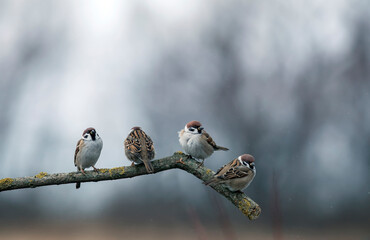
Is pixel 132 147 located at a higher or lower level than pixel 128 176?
higher

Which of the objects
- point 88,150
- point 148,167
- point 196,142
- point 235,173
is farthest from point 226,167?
point 88,150

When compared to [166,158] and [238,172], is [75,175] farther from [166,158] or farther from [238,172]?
[238,172]

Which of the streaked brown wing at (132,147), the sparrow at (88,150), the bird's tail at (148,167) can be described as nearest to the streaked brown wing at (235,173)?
the bird's tail at (148,167)

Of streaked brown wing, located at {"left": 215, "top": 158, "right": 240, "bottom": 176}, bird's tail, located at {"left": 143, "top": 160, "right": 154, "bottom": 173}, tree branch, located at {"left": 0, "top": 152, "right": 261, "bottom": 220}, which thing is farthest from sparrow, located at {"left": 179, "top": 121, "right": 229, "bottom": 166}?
bird's tail, located at {"left": 143, "top": 160, "right": 154, "bottom": 173}

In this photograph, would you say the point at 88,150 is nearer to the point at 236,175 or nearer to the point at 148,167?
the point at 148,167

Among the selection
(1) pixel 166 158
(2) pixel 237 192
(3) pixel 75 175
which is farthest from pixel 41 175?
(2) pixel 237 192

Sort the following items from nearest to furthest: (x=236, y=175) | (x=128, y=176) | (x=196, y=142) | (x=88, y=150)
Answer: (x=128, y=176)
(x=236, y=175)
(x=196, y=142)
(x=88, y=150)

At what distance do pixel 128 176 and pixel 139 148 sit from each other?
1.97 ft

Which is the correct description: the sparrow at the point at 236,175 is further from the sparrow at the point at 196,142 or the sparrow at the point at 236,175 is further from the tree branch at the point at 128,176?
the sparrow at the point at 196,142

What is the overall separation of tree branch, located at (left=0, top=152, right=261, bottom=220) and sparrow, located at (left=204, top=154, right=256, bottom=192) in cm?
9

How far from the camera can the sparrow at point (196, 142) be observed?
4973mm

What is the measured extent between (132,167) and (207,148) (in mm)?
1170

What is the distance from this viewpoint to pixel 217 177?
13.5 ft

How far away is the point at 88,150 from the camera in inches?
208
